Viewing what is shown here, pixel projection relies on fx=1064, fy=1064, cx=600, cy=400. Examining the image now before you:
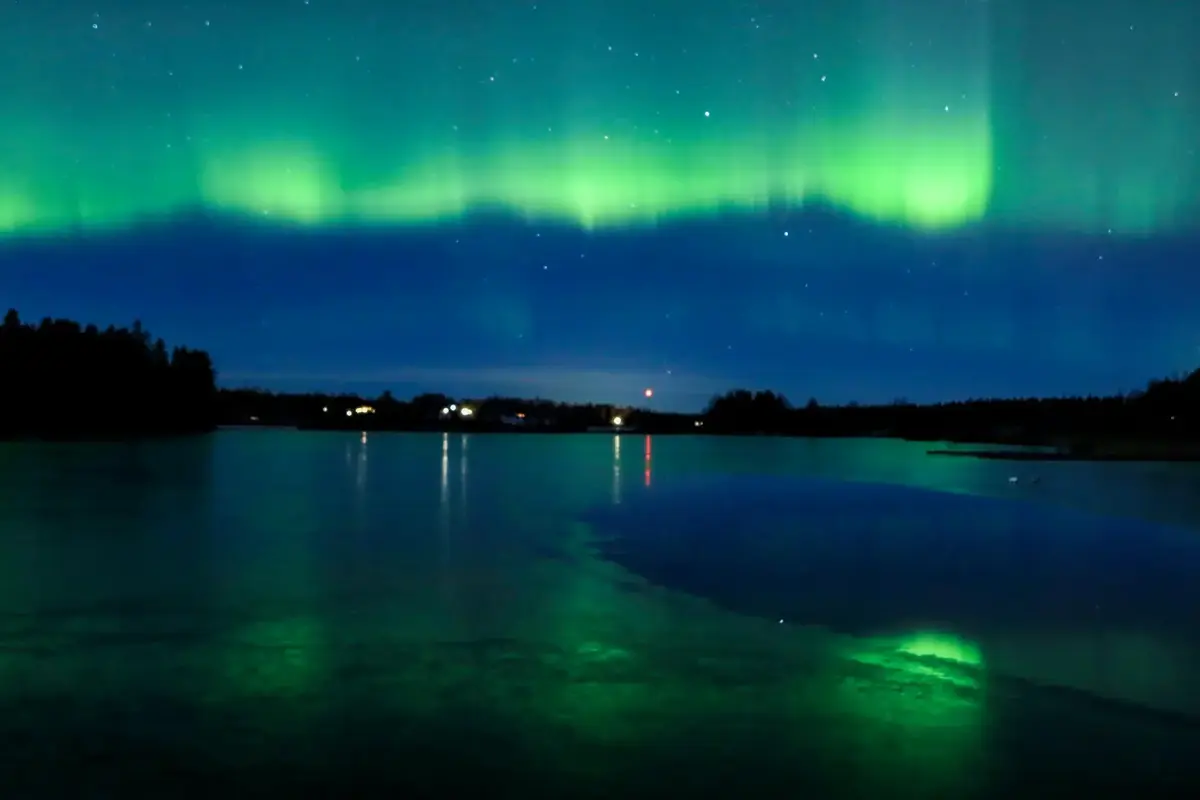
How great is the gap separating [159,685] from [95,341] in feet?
408

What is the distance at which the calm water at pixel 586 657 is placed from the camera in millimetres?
6762

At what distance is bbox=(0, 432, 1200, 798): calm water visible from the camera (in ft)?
22.2

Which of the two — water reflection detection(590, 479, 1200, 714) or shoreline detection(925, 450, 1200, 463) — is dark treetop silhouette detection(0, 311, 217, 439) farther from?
water reflection detection(590, 479, 1200, 714)

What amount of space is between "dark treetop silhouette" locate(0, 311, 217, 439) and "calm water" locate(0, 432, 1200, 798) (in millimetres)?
92307

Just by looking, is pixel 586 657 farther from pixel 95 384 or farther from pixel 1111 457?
pixel 95 384

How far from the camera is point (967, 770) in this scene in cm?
687

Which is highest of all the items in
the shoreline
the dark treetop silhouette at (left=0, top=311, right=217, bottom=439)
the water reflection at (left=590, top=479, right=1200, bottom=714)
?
the dark treetop silhouette at (left=0, top=311, right=217, bottom=439)

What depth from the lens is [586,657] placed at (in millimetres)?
9914

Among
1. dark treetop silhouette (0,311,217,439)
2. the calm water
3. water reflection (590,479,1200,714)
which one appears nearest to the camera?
the calm water

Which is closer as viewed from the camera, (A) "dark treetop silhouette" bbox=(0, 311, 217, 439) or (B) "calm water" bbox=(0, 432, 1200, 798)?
(B) "calm water" bbox=(0, 432, 1200, 798)

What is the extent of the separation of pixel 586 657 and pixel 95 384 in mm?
117164

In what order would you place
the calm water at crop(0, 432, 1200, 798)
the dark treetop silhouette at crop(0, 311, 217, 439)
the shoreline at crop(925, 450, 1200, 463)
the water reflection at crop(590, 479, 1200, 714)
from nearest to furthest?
1. the calm water at crop(0, 432, 1200, 798)
2. the water reflection at crop(590, 479, 1200, 714)
3. the shoreline at crop(925, 450, 1200, 463)
4. the dark treetop silhouette at crop(0, 311, 217, 439)

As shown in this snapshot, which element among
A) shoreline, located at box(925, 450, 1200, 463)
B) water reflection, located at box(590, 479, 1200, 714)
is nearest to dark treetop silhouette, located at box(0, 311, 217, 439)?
shoreline, located at box(925, 450, 1200, 463)

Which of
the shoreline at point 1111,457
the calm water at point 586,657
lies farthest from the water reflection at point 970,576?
the shoreline at point 1111,457
